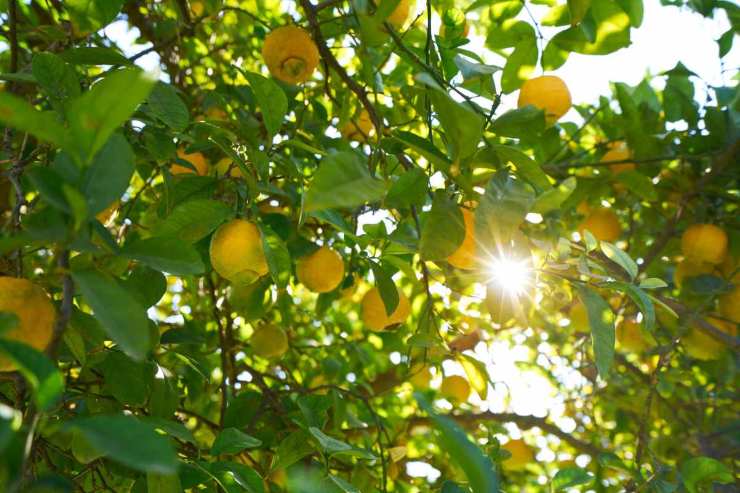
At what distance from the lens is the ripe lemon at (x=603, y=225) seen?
2.00m

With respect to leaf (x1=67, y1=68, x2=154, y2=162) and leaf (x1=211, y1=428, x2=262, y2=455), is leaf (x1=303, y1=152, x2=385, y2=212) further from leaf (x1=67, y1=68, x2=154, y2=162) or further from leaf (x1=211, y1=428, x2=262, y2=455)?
leaf (x1=211, y1=428, x2=262, y2=455)

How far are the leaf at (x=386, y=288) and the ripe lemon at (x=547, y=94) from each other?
0.47m

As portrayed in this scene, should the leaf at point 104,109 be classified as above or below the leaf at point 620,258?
below

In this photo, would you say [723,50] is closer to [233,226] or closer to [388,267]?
[388,267]

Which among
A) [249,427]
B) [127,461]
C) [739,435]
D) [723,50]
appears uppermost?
[723,50]

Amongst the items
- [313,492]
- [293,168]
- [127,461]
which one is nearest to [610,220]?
[293,168]

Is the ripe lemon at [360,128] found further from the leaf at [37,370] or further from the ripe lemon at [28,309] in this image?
the leaf at [37,370]

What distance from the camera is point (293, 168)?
1.22 meters

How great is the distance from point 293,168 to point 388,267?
1.04 feet

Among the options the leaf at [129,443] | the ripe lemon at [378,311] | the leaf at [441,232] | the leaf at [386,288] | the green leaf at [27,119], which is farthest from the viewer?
the ripe lemon at [378,311]

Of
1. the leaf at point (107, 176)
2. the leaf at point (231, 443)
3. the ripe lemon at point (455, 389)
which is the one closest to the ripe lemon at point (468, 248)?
the leaf at point (231, 443)

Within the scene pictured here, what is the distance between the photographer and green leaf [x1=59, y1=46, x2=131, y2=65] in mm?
1139

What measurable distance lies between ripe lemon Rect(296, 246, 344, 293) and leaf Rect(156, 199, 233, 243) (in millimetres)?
404

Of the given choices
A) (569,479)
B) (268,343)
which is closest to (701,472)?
(569,479)
